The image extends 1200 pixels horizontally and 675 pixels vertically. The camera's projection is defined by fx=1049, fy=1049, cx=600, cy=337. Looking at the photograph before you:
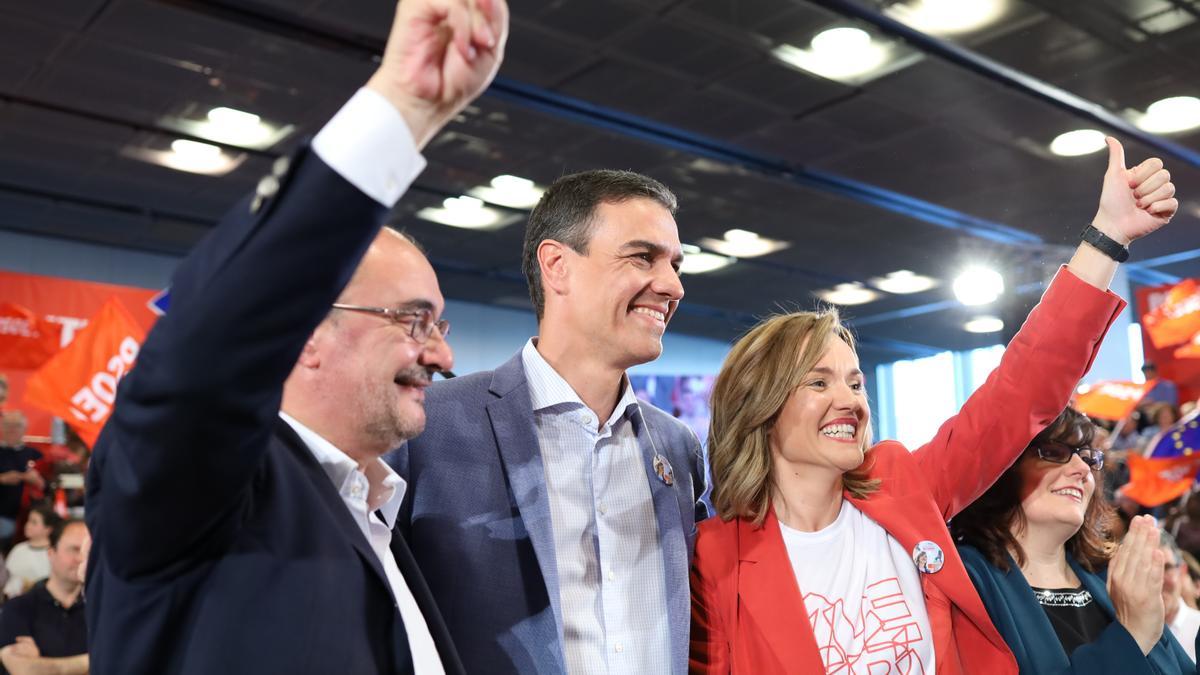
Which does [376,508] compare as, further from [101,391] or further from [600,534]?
[101,391]

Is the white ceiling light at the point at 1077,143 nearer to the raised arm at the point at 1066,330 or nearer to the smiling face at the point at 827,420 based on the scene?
the raised arm at the point at 1066,330

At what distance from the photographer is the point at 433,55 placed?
1044 mm

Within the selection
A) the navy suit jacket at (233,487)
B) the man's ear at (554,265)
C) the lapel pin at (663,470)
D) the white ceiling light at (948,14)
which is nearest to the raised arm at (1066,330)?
the lapel pin at (663,470)

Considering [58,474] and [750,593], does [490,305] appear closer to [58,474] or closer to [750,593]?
[58,474]

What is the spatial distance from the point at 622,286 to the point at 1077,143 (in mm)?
6648

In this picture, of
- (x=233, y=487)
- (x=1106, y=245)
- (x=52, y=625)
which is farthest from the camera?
(x=52, y=625)

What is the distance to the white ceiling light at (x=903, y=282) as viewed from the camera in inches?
466

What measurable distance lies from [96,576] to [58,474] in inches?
262

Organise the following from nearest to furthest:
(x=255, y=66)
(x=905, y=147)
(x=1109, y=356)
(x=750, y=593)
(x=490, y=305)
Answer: (x=750, y=593), (x=255, y=66), (x=905, y=147), (x=1109, y=356), (x=490, y=305)

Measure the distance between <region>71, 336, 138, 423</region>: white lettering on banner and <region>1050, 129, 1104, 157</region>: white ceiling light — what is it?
6.32 metres

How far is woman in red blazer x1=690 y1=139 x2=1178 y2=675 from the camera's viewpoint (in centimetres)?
202

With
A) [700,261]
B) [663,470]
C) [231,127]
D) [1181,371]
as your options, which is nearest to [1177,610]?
[663,470]

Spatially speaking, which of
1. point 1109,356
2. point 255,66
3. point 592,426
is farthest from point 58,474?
point 1109,356

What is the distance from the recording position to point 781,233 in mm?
10156
